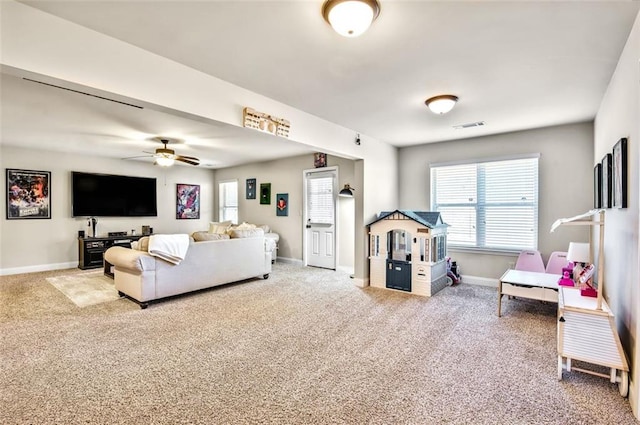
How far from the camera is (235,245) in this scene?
4969 millimetres

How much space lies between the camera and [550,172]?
450cm

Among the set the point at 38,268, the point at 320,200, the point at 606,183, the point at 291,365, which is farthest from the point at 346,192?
the point at 38,268

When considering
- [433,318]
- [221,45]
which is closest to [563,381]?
[433,318]

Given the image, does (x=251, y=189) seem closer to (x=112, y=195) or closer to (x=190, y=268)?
(x=112, y=195)

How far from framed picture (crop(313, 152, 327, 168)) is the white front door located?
14 cm

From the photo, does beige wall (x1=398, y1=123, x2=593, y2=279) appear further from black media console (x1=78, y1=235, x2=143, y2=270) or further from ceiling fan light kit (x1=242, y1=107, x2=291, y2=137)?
black media console (x1=78, y1=235, x2=143, y2=270)

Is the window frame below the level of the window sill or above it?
above

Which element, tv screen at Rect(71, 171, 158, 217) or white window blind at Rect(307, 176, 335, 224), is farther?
tv screen at Rect(71, 171, 158, 217)

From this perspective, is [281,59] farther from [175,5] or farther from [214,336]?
[214,336]

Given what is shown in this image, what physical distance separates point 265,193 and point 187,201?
2434 millimetres

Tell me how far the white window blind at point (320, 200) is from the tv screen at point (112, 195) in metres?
4.04

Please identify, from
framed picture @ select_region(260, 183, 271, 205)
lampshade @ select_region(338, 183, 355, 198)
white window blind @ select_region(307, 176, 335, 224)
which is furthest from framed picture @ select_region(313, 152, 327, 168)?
framed picture @ select_region(260, 183, 271, 205)

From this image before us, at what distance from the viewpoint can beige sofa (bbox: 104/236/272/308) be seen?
3910 millimetres

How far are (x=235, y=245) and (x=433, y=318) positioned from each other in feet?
10.0
